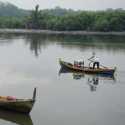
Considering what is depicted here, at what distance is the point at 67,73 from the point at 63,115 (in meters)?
12.5

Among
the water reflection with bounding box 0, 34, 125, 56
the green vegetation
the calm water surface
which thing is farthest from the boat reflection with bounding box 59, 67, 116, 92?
the green vegetation

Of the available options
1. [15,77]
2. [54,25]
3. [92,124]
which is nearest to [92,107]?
[92,124]

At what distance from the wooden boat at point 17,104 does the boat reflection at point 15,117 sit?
0.23 m

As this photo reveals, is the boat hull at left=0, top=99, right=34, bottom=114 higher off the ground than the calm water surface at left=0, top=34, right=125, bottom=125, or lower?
higher

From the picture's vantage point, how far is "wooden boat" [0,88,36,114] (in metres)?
21.4

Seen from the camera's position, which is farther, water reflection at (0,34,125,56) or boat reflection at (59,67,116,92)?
water reflection at (0,34,125,56)

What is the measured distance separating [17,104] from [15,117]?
74 centimetres

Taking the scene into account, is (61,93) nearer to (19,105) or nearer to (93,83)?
(93,83)

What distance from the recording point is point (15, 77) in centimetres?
3206

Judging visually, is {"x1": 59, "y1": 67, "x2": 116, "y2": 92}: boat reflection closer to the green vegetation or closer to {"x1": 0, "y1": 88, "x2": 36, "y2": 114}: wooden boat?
{"x1": 0, "y1": 88, "x2": 36, "y2": 114}: wooden boat

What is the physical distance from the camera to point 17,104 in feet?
70.6

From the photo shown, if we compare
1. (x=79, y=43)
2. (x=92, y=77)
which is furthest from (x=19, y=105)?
(x=79, y=43)

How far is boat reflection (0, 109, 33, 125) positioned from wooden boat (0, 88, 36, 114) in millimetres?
229

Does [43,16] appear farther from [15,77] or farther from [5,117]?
[5,117]
